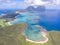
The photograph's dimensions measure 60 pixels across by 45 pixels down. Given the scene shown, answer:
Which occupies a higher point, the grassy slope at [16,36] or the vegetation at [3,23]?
the vegetation at [3,23]

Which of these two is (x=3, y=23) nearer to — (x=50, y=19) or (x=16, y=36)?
(x=16, y=36)

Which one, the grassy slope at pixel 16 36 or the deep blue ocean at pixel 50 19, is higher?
the deep blue ocean at pixel 50 19

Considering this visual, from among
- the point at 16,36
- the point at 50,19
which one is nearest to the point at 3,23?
the point at 16,36

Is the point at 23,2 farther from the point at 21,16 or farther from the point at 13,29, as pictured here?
the point at 13,29

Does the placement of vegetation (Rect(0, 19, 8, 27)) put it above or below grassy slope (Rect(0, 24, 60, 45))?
above

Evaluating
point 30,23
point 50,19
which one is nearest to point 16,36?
point 30,23
